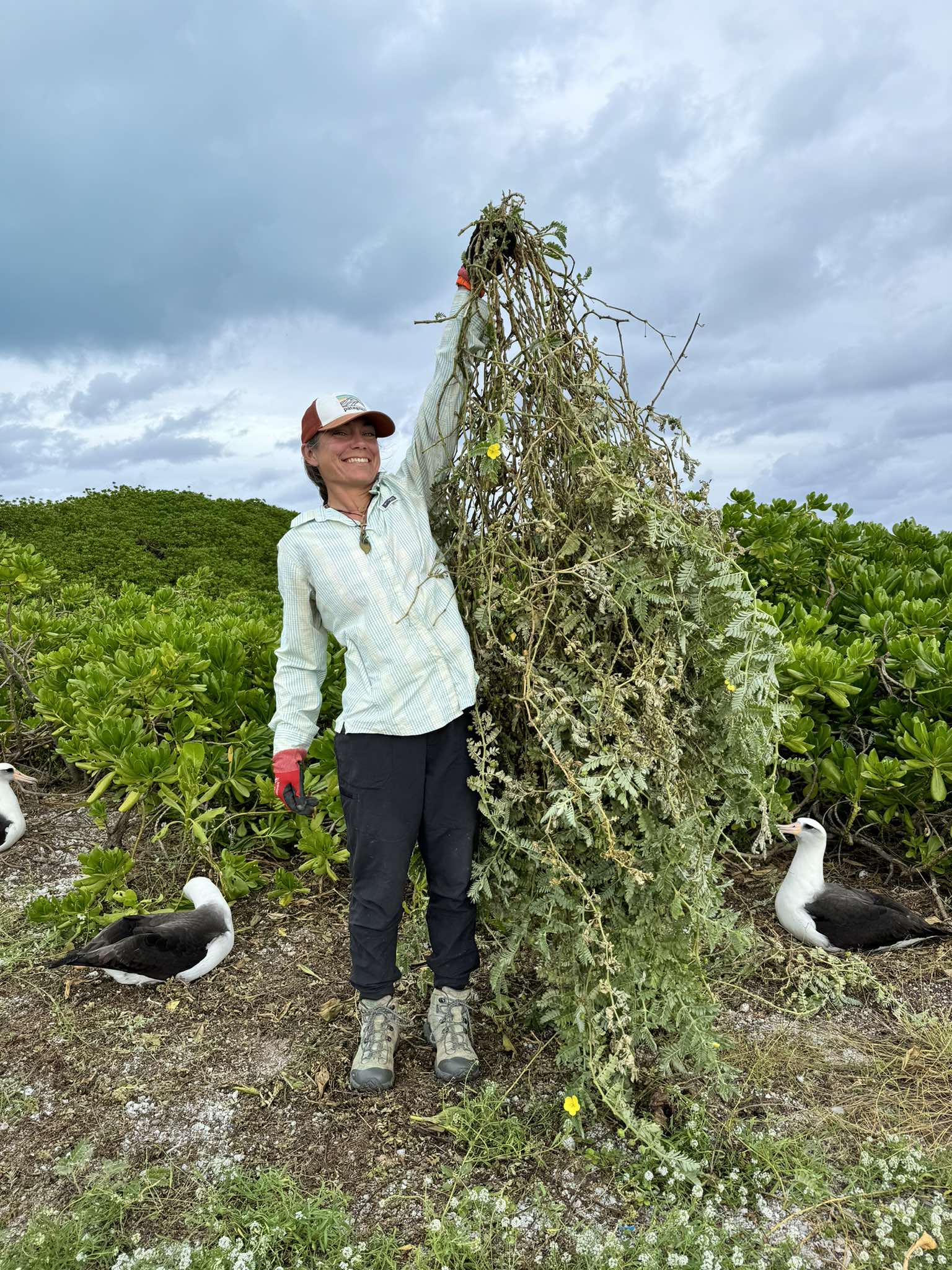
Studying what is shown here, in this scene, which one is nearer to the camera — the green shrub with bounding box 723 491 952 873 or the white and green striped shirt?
the white and green striped shirt

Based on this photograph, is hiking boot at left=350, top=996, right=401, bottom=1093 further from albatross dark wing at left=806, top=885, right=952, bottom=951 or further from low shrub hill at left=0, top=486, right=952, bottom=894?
albatross dark wing at left=806, top=885, right=952, bottom=951

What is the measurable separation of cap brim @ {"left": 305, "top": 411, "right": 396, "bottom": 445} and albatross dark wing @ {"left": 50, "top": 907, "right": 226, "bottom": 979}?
2.11 meters

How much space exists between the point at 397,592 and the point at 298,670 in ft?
1.79

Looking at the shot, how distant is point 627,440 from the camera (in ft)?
9.32

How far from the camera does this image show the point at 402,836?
2945mm

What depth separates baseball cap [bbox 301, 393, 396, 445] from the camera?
2.95m

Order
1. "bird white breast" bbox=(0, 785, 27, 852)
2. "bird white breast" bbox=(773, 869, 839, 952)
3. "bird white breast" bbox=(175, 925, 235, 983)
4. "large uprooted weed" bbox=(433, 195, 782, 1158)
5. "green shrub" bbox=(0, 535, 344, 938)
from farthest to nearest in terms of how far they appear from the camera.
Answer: "bird white breast" bbox=(0, 785, 27, 852), "green shrub" bbox=(0, 535, 344, 938), "bird white breast" bbox=(773, 869, 839, 952), "bird white breast" bbox=(175, 925, 235, 983), "large uprooted weed" bbox=(433, 195, 782, 1158)

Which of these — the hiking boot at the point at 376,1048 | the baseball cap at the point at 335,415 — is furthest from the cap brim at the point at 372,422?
the hiking boot at the point at 376,1048

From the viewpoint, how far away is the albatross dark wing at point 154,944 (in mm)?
3590

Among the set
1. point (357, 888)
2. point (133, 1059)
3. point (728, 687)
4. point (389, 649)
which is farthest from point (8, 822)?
point (728, 687)

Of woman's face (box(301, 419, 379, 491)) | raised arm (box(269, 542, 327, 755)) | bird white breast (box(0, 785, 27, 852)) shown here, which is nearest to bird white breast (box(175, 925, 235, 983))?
raised arm (box(269, 542, 327, 755))

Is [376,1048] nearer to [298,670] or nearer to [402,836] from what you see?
[402,836]

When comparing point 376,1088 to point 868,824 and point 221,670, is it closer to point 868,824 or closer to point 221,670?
point 221,670

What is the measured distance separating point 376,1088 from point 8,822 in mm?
3128
